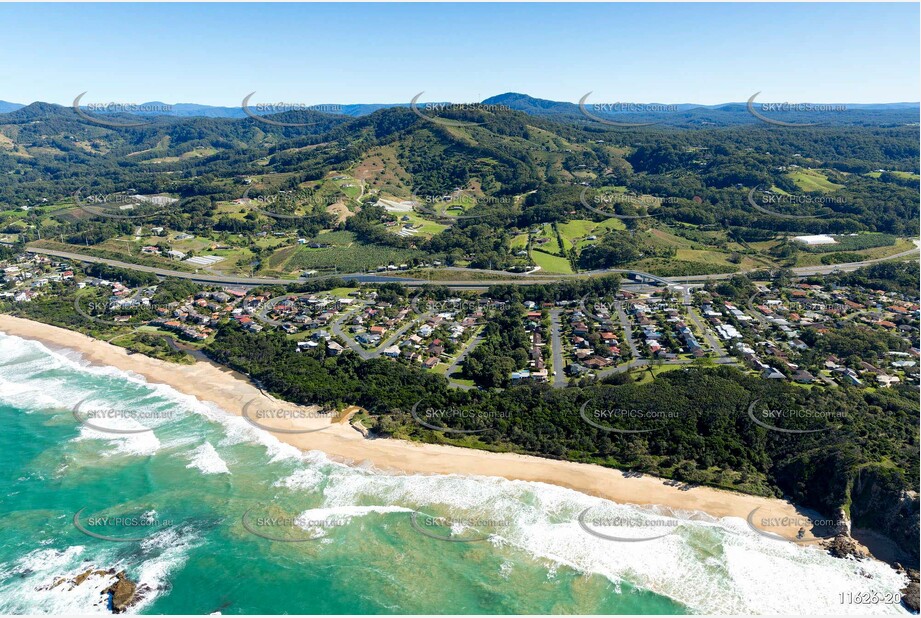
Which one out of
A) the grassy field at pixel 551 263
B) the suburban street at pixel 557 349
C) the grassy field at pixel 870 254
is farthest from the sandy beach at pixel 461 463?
the grassy field at pixel 870 254

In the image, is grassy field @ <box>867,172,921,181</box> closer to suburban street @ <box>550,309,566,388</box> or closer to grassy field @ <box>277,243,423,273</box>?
suburban street @ <box>550,309,566,388</box>

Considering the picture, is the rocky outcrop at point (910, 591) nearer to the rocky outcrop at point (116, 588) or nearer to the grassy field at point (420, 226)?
the rocky outcrop at point (116, 588)

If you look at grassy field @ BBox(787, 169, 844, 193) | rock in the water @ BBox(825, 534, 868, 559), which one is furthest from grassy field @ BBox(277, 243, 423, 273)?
grassy field @ BBox(787, 169, 844, 193)

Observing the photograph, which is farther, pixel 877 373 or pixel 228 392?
pixel 228 392

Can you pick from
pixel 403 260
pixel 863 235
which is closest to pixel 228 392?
pixel 403 260

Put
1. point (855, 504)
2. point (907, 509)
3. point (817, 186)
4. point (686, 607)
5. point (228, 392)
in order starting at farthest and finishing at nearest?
point (817, 186) → point (228, 392) → point (855, 504) → point (907, 509) → point (686, 607)

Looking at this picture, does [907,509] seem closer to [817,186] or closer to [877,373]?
[877,373]
